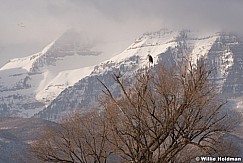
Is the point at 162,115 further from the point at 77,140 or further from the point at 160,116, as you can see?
the point at 77,140

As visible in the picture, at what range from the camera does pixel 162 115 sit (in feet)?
64.6

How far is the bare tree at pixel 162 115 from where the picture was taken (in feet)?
61.1

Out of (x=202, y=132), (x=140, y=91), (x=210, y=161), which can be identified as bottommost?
(x=210, y=161)

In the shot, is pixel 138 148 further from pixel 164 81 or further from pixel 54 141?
pixel 54 141

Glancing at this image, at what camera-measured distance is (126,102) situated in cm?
1966

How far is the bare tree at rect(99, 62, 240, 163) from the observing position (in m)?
18.6

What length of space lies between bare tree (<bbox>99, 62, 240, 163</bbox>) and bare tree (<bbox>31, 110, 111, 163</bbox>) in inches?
38.5

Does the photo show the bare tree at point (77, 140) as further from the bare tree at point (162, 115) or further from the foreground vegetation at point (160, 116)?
the bare tree at point (162, 115)

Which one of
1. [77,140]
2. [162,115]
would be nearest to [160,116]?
[162,115]

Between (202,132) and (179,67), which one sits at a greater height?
(179,67)

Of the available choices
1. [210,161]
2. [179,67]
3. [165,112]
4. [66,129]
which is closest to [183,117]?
[165,112]

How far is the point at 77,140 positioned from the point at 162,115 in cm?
422

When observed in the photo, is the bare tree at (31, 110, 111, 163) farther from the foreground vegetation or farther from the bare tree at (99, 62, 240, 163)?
the bare tree at (99, 62, 240, 163)

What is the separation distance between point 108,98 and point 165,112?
7.10 ft
